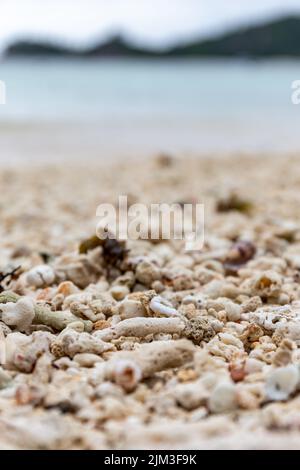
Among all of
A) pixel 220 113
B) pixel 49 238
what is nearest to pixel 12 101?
pixel 220 113

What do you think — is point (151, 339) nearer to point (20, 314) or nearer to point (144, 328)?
point (144, 328)

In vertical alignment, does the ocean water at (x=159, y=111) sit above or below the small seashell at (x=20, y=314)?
above

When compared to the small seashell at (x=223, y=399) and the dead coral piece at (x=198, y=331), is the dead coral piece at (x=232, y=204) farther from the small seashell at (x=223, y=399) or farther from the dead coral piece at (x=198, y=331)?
the small seashell at (x=223, y=399)

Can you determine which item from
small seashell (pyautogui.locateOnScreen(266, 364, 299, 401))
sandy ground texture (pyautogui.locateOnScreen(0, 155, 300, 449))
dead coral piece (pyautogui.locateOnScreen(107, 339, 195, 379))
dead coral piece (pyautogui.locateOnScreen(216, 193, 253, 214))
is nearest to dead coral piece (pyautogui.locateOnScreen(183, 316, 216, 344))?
sandy ground texture (pyautogui.locateOnScreen(0, 155, 300, 449))

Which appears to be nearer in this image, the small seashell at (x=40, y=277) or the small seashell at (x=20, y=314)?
the small seashell at (x=20, y=314)

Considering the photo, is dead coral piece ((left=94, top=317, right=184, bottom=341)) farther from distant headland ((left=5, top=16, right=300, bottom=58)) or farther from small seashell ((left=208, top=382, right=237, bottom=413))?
distant headland ((left=5, top=16, right=300, bottom=58))

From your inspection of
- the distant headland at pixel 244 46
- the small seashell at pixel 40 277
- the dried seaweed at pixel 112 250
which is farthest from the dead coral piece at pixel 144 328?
the distant headland at pixel 244 46

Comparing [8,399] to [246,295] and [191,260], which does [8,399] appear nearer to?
[246,295]

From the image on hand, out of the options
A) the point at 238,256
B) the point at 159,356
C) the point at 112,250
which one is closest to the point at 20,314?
the point at 159,356
